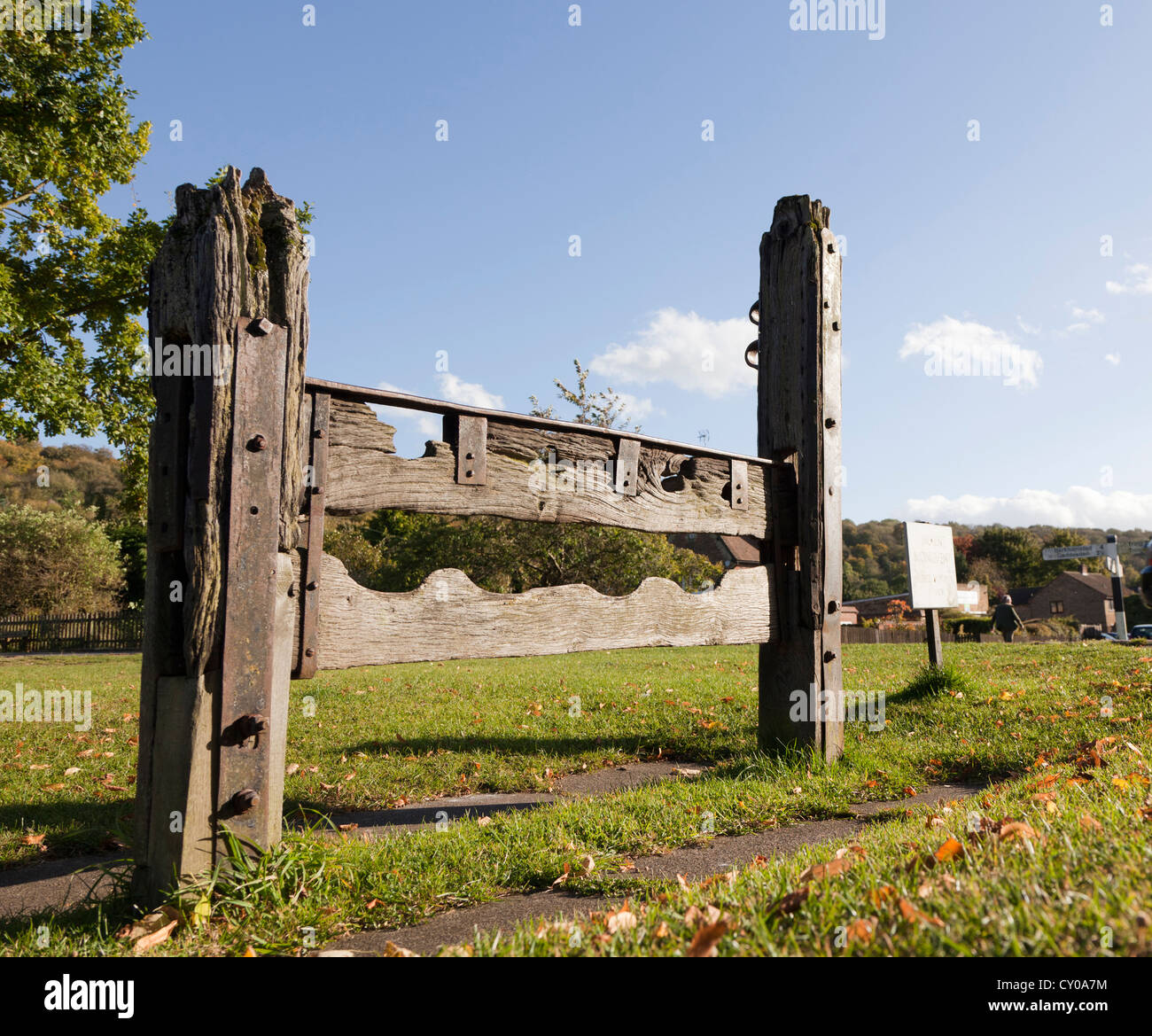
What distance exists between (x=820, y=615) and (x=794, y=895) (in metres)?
3.10

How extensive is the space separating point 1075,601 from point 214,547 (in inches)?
3078

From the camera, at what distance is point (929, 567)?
9070mm

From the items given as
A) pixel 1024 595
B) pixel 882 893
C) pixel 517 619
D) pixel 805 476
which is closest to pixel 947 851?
pixel 882 893

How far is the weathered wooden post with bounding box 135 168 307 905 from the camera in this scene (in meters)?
2.63

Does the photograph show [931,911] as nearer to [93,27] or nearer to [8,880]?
[8,880]

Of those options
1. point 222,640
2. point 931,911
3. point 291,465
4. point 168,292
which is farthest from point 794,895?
point 168,292

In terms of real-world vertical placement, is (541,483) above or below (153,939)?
above

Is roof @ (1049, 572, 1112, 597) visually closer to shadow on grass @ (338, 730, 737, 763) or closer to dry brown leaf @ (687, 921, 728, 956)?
shadow on grass @ (338, 730, 737, 763)

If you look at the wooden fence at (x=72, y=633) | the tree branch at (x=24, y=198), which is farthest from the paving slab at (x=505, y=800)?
the wooden fence at (x=72, y=633)

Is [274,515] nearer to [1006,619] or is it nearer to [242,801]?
[242,801]

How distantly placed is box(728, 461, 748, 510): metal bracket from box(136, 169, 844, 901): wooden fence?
11.8 inches

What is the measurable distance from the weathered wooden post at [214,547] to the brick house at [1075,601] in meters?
74.6

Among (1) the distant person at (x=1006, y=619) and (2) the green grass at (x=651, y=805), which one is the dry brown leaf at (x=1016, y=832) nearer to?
(2) the green grass at (x=651, y=805)

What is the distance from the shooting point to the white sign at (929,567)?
8.81m
